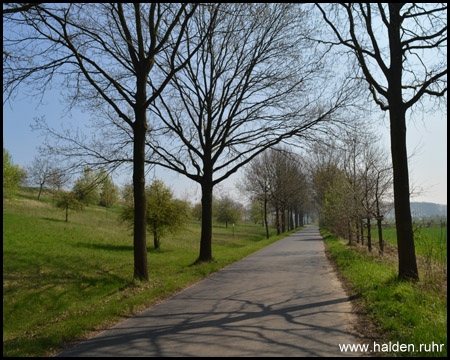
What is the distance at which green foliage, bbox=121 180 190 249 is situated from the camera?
23.5 meters

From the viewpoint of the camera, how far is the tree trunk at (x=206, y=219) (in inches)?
605

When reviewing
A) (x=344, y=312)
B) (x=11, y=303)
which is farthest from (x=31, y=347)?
(x=11, y=303)

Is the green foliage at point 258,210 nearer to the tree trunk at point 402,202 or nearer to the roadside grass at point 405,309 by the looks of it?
the tree trunk at point 402,202

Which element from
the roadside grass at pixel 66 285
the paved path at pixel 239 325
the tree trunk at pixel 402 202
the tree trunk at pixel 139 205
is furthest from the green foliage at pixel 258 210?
the paved path at pixel 239 325

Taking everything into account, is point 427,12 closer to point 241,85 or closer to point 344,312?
point 344,312

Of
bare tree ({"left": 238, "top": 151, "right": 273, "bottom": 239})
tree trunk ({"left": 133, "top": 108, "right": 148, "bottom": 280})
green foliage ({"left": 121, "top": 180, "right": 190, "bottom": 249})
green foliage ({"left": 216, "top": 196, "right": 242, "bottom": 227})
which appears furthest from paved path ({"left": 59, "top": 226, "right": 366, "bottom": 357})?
green foliage ({"left": 216, "top": 196, "right": 242, "bottom": 227})

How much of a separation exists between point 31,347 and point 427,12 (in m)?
10.6

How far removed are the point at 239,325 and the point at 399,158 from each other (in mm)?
5599

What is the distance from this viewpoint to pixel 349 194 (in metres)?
15.0

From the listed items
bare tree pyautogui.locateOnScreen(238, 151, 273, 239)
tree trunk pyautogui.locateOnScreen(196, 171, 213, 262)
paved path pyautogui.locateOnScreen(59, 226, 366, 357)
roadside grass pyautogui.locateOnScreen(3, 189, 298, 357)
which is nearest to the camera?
paved path pyautogui.locateOnScreen(59, 226, 366, 357)

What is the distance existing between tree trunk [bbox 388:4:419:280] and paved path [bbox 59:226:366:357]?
1720 millimetres

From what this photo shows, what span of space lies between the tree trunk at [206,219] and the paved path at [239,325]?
20.4 feet

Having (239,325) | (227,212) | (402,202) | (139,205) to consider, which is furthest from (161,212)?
(227,212)

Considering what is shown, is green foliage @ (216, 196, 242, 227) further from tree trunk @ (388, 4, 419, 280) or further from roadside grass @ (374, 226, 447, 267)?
roadside grass @ (374, 226, 447, 267)
